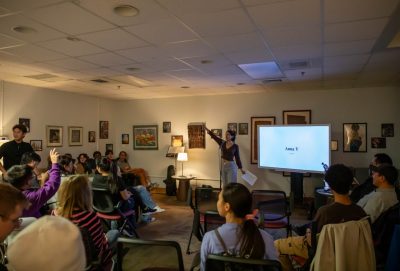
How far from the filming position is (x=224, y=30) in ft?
10.4

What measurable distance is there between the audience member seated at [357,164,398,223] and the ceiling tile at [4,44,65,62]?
4.12 m

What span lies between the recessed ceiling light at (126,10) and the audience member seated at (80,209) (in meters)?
1.51

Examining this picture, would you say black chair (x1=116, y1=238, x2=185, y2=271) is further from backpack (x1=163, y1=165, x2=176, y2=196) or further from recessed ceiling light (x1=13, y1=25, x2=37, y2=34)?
backpack (x1=163, y1=165, x2=176, y2=196)

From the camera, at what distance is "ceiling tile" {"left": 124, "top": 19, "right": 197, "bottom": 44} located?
299 centimetres

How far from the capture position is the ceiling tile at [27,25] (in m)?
2.85

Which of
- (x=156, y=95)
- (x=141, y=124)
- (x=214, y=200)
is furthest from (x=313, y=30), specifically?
(x=141, y=124)

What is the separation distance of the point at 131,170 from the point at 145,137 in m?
1.07

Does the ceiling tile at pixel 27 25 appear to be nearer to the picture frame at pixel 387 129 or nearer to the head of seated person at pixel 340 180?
the head of seated person at pixel 340 180

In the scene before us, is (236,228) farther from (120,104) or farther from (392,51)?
(120,104)

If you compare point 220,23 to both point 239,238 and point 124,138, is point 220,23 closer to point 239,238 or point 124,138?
point 239,238

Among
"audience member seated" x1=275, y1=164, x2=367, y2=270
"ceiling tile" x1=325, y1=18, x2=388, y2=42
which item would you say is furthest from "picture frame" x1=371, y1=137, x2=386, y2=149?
"audience member seated" x1=275, y1=164, x2=367, y2=270

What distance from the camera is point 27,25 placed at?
3004 millimetres

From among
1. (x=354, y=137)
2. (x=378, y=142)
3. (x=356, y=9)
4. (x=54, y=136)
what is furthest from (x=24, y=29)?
(x=378, y=142)

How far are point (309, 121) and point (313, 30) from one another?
13.2 ft
